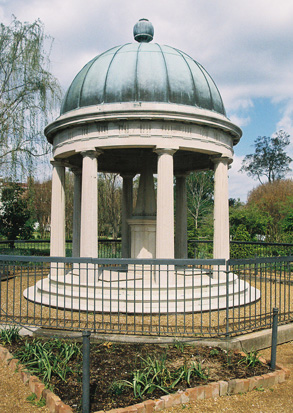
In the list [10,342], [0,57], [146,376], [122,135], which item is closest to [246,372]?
Result: [146,376]

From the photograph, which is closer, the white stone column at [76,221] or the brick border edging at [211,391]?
the brick border edging at [211,391]

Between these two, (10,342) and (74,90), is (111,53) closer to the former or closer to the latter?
(74,90)

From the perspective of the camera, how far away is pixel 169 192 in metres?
10.3

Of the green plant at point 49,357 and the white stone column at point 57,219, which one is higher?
the white stone column at point 57,219

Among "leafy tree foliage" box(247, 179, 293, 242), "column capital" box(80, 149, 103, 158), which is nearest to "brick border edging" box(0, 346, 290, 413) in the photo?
"column capital" box(80, 149, 103, 158)

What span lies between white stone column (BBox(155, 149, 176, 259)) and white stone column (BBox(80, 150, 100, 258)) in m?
1.88

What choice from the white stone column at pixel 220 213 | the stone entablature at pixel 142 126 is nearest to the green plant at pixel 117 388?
the stone entablature at pixel 142 126

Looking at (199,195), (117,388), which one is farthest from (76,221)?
(199,195)

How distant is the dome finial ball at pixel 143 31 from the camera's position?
12773mm

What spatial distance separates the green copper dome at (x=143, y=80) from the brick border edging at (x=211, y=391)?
7.70 m

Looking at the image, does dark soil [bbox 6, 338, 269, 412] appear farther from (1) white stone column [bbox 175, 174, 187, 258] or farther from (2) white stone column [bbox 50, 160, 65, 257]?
(1) white stone column [bbox 175, 174, 187, 258]

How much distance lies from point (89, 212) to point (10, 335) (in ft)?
14.4

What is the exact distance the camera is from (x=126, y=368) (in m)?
5.62

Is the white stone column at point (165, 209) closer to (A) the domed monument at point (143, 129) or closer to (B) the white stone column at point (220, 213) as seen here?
(A) the domed monument at point (143, 129)
